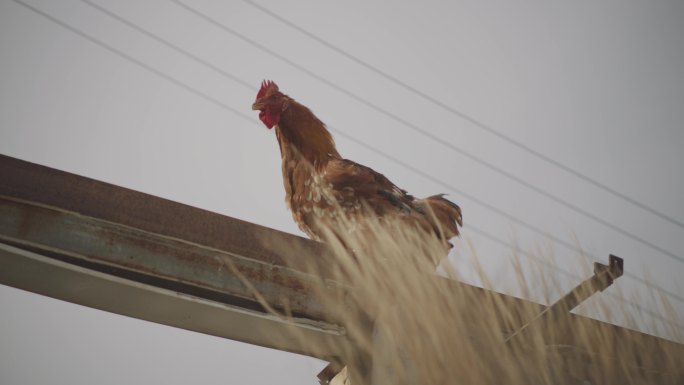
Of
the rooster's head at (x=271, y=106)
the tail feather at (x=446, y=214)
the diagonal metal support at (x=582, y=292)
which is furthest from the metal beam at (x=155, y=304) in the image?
the rooster's head at (x=271, y=106)

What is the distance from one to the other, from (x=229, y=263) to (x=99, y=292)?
1.52ft

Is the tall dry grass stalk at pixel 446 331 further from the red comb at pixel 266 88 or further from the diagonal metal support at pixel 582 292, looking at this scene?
the red comb at pixel 266 88

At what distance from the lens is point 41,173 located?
191 centimetres

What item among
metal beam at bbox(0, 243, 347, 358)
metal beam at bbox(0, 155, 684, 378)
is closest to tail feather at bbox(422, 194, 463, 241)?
metal beam at bbox(0, 155, 684, 378)

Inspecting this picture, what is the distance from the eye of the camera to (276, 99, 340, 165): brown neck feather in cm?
369

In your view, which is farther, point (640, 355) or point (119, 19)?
point (119, 19)

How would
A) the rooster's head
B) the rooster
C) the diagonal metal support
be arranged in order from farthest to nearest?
1. the rooster's head
2. the rooster
3. the diagonal metal support

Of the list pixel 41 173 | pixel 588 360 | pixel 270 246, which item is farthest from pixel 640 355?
pixel 41 173

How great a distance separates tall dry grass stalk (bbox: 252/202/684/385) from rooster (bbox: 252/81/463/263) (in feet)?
2.73

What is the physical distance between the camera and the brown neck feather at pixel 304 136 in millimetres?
3688

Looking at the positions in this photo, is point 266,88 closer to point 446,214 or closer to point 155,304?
point 446,214

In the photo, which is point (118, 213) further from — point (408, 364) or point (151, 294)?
point (408, 364)

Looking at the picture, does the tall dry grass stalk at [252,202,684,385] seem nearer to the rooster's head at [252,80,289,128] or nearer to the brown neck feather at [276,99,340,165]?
the brown neck feather at [276,99,340,165]

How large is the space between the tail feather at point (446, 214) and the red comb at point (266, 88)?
1.41 metres
